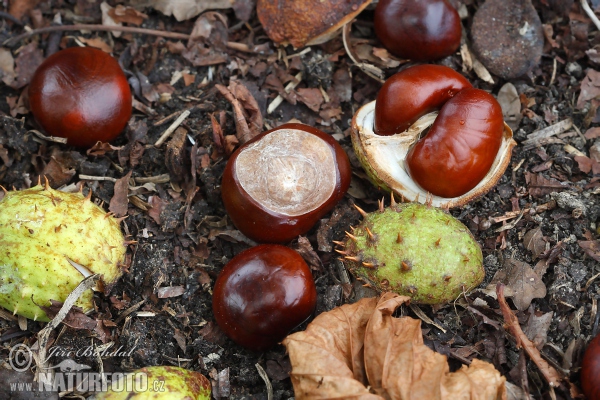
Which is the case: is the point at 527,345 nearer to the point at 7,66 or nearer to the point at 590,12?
the point at 590,12

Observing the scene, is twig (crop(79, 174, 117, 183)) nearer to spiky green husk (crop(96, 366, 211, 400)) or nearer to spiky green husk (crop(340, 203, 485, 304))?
spiky green husk (crop(96, 366, 211, 400))

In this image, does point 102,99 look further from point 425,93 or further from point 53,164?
point 425,93

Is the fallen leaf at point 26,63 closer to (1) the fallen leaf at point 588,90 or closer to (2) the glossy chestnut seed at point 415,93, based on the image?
(2) the glossy chestnut seed at point 415,93

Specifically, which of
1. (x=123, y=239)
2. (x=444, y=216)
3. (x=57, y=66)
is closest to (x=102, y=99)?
(x=57, y=66)

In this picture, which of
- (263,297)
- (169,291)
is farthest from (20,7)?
(263,297)

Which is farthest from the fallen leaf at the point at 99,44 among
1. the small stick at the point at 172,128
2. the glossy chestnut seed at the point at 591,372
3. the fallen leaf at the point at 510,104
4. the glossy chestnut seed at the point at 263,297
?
the glossy chestnut seed at the point at 591,372
